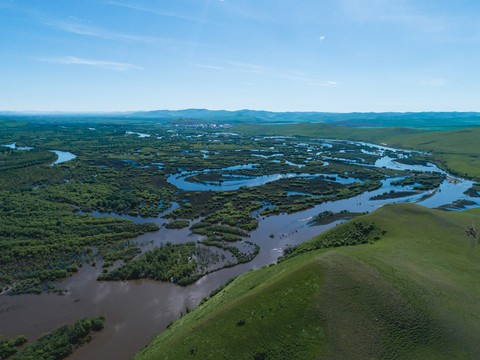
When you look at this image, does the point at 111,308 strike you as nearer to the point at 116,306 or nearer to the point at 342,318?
the point at 116,306

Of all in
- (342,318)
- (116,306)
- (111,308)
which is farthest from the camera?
(116,306)

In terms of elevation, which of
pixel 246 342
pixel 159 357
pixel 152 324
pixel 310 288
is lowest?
pixel 152 324

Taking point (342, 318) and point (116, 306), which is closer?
point (342, 318)

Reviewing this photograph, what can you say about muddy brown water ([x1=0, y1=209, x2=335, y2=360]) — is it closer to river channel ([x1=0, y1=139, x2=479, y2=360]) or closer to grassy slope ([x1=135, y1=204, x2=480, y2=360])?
river channel ([x1=0, y1=139, x2=479, y2=360])

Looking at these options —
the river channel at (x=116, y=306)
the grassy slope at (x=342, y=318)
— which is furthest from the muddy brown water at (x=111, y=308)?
the grassy slope at (x=342, y=318)

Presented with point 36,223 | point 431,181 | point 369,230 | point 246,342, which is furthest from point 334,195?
point 36,223

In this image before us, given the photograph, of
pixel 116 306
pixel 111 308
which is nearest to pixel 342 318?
pixel 116 306

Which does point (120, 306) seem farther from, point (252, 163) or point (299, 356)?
point (252, 163)

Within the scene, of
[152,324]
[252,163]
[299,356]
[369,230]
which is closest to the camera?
[299,356]

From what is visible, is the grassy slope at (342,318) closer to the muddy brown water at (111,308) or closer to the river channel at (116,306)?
the muddy brown water at (111,308)
